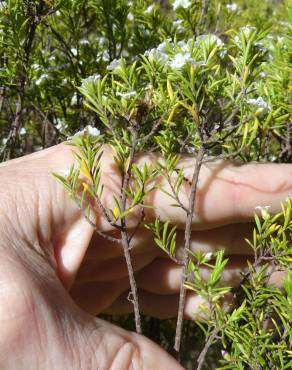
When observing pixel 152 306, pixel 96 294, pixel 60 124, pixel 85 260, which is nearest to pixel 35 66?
pixel 60 124

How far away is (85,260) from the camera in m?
1.96

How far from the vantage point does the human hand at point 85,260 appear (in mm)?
1296

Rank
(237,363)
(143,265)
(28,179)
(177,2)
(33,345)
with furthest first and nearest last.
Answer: (177,2) → (143,265) → (28,179) → (237,363) → (33,345)

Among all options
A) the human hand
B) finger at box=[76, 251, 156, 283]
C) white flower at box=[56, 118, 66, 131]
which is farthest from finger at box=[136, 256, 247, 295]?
white flower at box=[56, 118, 66, 131]

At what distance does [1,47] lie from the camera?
212cm

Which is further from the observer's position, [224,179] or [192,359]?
[192,359]

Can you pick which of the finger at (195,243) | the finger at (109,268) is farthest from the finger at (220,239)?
the finger at (109,268)

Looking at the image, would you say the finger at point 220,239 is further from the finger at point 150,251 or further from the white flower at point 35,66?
the white flower at point 35,66

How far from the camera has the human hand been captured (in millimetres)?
1296

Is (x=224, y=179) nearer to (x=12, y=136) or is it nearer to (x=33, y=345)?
(x=33, y=345)

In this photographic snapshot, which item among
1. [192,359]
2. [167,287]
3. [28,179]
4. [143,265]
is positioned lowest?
[192,359]

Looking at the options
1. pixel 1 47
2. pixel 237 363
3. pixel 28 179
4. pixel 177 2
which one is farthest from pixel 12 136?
pixel 237 363

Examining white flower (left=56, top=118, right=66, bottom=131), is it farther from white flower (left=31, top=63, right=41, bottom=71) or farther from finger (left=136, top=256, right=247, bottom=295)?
finger (left=136, top=256, right=247, bottom=295)

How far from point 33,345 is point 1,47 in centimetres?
135
